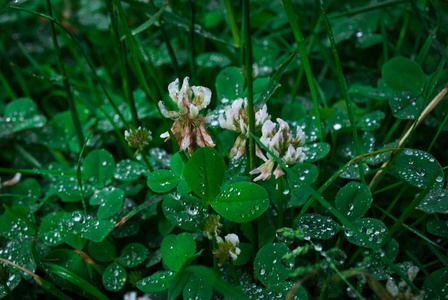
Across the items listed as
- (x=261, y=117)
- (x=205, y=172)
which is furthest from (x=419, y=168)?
(x=205, y=172)

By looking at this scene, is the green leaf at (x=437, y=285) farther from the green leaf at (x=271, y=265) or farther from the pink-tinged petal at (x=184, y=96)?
the pink-tinged petal at (x=184, y=96)

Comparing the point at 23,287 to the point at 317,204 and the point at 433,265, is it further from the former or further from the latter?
the point at 433,265

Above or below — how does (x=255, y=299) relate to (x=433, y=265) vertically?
above

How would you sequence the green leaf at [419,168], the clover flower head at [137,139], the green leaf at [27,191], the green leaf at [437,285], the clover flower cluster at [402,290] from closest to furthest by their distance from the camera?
1. the clover flower cluster at [402,290]
2. the green leaf at [437,285]
3. the green leaf at [419,168]
4. the clover flower head at [137,139]
5. the green leaf at [27,191]

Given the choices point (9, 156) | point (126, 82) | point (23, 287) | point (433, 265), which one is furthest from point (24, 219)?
point (433, 265)

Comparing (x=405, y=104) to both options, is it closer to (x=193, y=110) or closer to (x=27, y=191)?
(x=193, y=110)

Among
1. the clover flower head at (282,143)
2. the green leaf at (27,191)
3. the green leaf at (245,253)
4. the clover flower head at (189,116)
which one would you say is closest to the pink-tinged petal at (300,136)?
the clover flower head at (282,143)

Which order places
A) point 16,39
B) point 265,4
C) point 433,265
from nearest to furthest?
point 433,265 < point 265,4 < point 16,39

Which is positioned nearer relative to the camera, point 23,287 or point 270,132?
point 270,132
